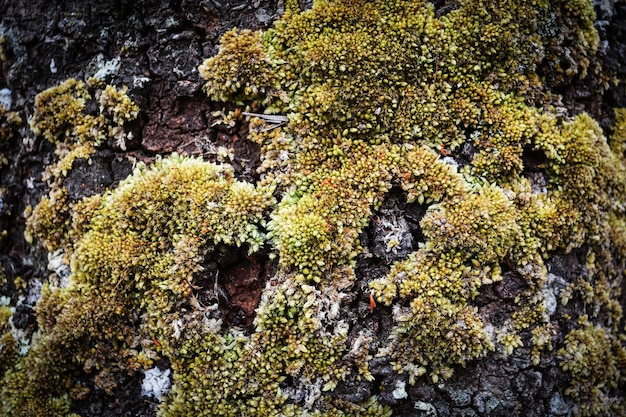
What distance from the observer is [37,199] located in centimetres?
233

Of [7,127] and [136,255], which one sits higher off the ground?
[7,127]

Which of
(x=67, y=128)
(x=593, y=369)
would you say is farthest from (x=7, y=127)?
(x=593, y=369)

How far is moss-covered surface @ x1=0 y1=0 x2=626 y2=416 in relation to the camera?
197 centimetres

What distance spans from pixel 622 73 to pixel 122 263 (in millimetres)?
2665

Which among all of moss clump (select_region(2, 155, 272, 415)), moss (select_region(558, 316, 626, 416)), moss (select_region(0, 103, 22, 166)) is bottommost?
moss (select_region(558, 316, 626, 416))

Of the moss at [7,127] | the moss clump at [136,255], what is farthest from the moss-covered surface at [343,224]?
the moss at [7,127]

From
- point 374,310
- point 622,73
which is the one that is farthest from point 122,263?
point 622,73

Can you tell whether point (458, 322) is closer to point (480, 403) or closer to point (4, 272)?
point (480, 403)

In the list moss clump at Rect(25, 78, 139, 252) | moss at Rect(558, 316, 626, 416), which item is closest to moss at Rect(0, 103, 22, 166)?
moss clump at Rect(25, 78, 139, 252)

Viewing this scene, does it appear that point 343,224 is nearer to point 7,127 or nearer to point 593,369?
point 593,369

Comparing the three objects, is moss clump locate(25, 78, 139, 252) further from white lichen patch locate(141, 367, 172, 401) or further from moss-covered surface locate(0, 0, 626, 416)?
white lichen patch locate(141, 367, 172, 401)

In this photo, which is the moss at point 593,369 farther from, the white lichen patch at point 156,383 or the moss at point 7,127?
the moss at point 7,127

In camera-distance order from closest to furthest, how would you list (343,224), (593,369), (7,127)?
(343,224) < (593,369) < (7,127)

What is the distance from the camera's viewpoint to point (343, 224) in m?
1.99
